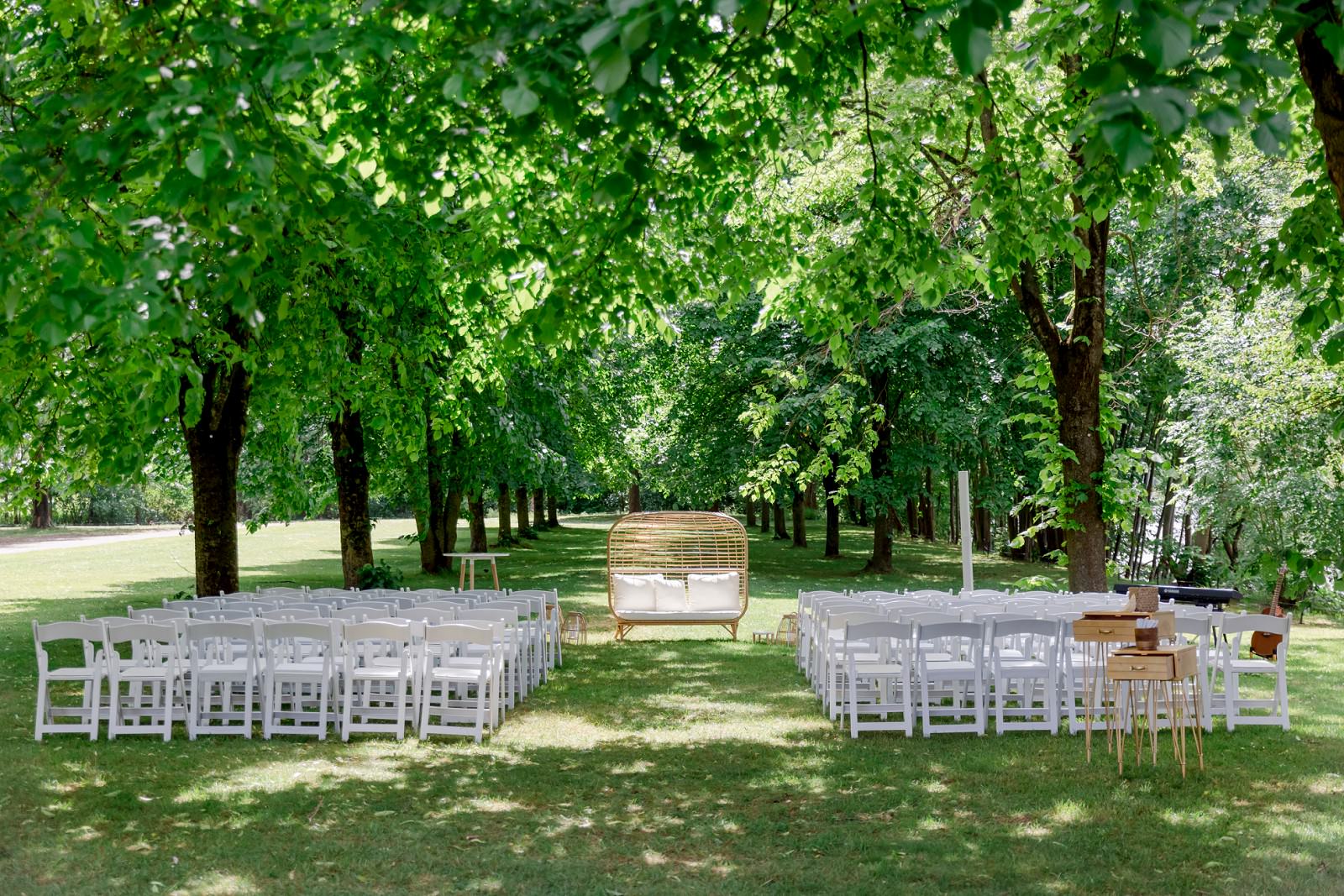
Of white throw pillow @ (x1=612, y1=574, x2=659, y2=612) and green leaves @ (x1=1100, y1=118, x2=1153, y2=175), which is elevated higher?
green leaves @ (x1=1100, y1=118, x2=1153, y2=175)

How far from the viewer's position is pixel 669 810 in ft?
23.2

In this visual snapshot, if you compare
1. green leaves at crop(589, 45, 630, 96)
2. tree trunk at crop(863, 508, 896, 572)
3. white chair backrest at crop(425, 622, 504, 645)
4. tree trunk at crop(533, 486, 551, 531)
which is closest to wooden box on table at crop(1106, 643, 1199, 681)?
white chair backrest at crop(425, 622, 504, 645)

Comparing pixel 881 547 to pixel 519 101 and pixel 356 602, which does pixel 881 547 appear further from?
pixel 519 101

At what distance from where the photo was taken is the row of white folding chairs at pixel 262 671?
344 inches

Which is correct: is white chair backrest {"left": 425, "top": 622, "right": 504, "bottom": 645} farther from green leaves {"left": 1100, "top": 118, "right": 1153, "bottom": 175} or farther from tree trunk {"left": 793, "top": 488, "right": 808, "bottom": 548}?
tree trunk {"left": 793, "top": 488, "right": 808, "bottom": 548}

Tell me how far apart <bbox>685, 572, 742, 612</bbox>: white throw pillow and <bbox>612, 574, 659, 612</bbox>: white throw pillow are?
0.60m

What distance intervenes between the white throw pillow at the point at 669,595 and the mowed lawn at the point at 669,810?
19.6 ft

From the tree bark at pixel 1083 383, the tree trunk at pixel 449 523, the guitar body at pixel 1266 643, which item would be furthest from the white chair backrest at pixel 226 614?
the tree trunk at pixel 449 523

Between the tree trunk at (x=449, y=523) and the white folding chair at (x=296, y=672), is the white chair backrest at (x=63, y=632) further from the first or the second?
the tree trunk at (x=449, y=523)

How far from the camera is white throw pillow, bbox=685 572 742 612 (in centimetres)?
1702

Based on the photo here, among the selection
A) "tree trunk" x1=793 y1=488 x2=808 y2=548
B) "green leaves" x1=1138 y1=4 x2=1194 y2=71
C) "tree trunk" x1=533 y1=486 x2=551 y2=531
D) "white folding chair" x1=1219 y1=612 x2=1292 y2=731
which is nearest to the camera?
"green leaves" x1=1138 y1=4 x2=1194 y2=71

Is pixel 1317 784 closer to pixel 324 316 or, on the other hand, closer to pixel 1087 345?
pixel 1087 345

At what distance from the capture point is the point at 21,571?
2936 cm

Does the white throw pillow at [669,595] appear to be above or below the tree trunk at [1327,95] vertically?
below
